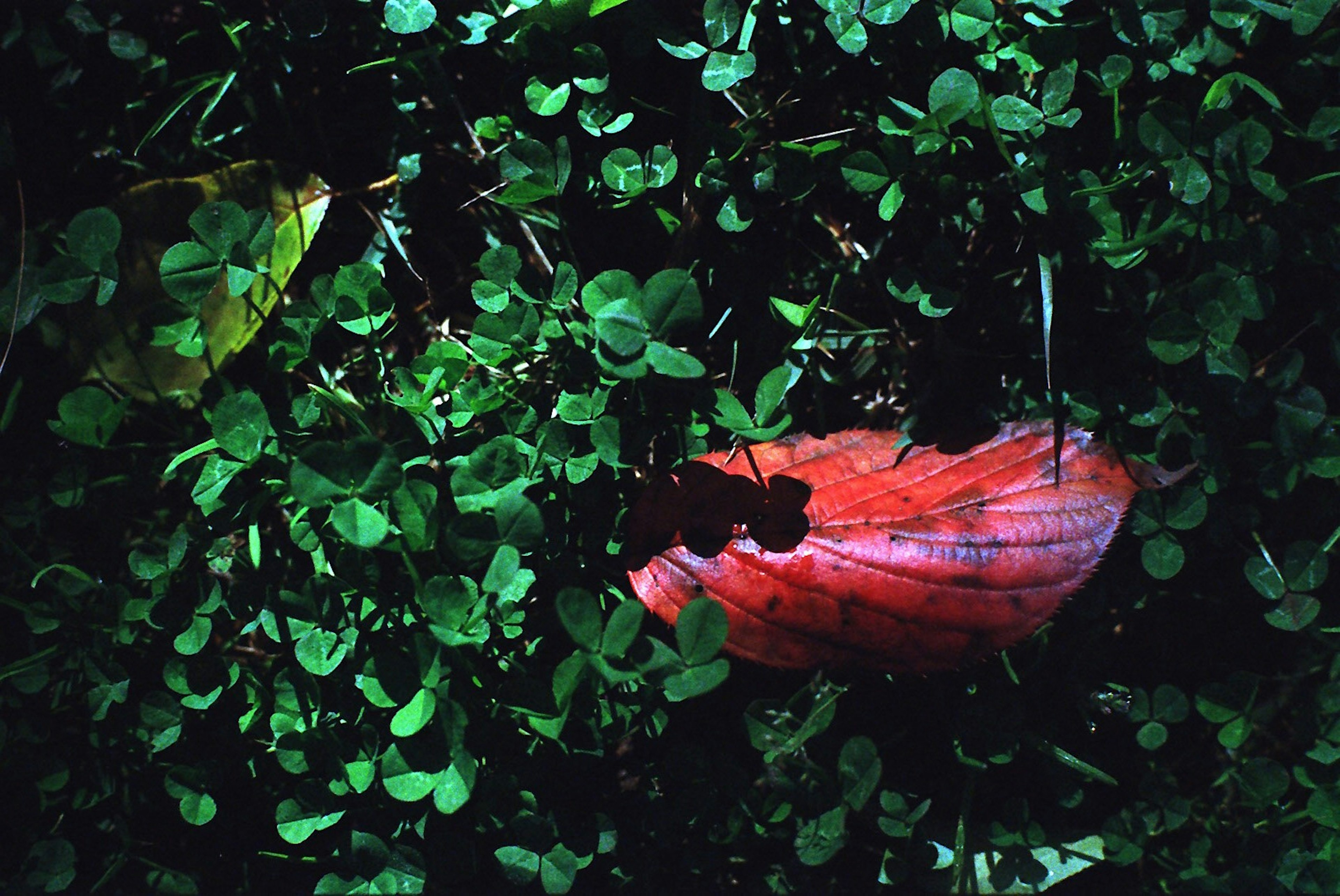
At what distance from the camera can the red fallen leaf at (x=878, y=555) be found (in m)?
Answer: 1.99

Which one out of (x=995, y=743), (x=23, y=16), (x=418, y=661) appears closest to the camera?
(x=418, y=661)

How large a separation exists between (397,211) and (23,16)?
3.20 feet

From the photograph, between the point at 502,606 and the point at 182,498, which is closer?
the point at 502,606

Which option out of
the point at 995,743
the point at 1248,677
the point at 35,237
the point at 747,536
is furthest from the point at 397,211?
the point at 1248,677

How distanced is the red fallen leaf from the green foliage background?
0.13m

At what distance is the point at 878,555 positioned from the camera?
6.56 ft

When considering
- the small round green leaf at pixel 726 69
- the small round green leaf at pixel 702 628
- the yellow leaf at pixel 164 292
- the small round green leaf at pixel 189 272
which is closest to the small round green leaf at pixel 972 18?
the small round green leaf at pixel 726 69

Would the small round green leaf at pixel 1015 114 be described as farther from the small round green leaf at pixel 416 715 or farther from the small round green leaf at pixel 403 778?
the small round green leaf at pixel 403 778

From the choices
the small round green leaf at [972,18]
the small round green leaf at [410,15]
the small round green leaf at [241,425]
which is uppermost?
the small round green leaf at [410,15]

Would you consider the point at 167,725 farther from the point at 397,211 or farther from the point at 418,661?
the point at 397,211

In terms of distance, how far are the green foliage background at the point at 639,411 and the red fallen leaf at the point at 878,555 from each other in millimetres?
129

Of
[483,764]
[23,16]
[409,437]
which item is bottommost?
[483,764]

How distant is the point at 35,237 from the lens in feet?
7.49

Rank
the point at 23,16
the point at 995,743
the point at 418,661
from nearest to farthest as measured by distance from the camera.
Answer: the point at 418,661 < the point at 995,743 < the point at 23,16
